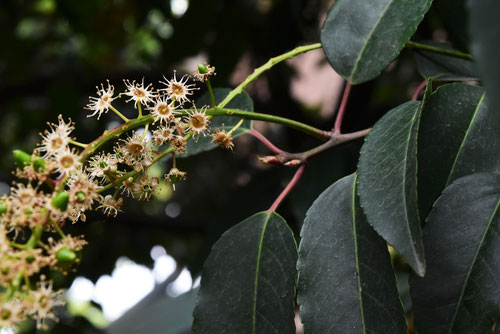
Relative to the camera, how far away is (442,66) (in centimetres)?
105

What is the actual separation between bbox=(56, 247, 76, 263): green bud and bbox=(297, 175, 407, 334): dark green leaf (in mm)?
309

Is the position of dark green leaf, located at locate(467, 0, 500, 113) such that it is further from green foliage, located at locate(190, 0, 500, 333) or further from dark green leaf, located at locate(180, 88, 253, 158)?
dark green leaf, located at locate(180, 88, 253, 158)

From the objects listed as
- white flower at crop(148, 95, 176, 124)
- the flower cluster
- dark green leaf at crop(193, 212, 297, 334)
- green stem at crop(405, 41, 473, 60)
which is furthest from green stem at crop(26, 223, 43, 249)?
green stem at crop(405, 41, 473, 60)

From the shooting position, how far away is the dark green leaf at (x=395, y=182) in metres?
0.62

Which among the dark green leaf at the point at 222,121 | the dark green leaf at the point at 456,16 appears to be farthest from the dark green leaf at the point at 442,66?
the dark green leaf at the point at 222,121

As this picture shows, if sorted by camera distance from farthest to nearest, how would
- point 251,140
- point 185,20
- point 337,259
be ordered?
point 251,140, point 185,20, point 337,259

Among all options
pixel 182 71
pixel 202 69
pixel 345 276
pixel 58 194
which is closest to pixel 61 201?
pixel 58 194

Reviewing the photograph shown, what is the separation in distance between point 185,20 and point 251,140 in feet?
3.27

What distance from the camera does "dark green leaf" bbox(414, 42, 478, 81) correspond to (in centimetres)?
102

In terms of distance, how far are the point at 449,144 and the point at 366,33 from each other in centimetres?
21

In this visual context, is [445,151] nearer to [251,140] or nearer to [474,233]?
[474,233]

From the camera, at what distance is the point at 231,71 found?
1.82 metres

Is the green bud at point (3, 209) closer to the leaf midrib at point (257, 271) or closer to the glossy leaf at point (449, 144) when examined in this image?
the leaf midrib at point (257, 271)

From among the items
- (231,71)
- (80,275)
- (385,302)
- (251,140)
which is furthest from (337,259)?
(251,140)
